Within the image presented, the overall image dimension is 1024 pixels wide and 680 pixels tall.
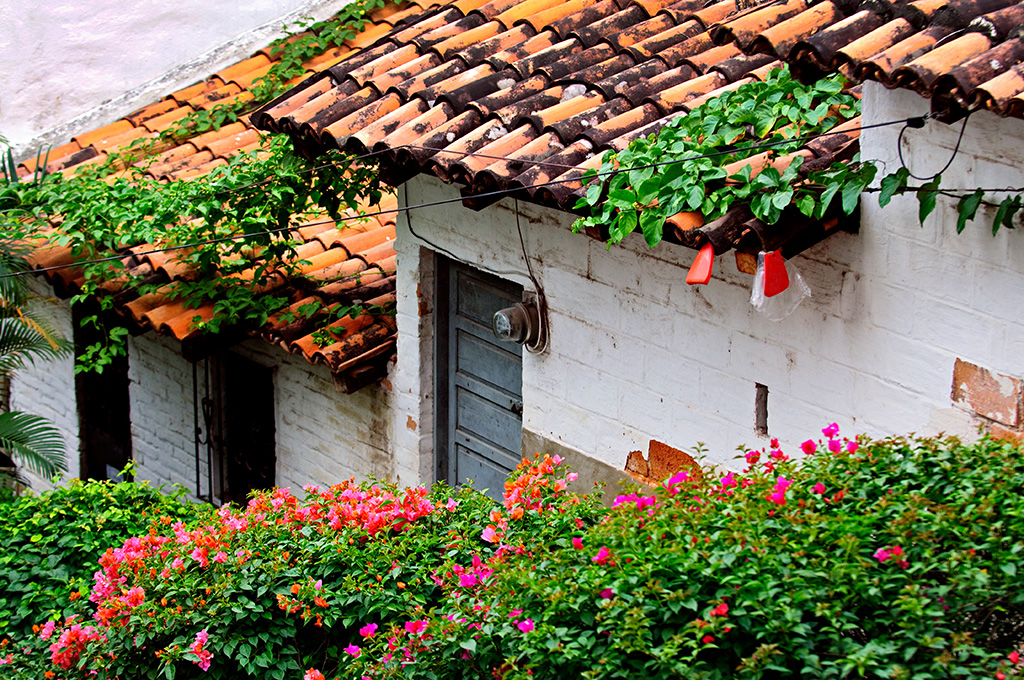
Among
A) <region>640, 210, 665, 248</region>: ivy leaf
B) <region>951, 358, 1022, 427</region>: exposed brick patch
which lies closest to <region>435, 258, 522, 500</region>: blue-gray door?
<region>640, 210, 665, 248</region>: ivy leaf

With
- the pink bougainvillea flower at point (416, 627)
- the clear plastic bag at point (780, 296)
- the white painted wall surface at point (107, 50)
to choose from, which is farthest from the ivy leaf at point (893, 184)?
the white painted wall surface at point (107, 50)

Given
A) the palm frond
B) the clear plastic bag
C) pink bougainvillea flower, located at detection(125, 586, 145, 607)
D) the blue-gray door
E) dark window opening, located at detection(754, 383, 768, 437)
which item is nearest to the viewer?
the clear plastic bag

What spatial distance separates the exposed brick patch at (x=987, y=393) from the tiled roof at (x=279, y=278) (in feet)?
11.4

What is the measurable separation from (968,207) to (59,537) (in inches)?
188

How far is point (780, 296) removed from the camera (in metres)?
4.45

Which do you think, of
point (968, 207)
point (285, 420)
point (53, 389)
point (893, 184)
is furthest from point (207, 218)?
point (968, 207)

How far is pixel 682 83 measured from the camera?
213 inches

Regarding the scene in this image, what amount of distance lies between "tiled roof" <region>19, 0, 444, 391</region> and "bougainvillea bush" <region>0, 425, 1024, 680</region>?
171cm

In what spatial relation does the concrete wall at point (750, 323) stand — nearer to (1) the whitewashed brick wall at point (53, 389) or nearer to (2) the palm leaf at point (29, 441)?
(2) the palm leaf at point (29, 441)

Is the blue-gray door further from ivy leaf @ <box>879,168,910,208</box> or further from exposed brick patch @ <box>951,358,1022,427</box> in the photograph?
exposed brick patch @ <box>951,358,1022,427</box>

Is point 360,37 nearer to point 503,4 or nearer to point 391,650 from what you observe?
point 503,4

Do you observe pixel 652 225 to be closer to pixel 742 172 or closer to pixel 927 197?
pixel 742 172

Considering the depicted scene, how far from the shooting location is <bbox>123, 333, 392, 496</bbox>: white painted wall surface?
23.0 feet

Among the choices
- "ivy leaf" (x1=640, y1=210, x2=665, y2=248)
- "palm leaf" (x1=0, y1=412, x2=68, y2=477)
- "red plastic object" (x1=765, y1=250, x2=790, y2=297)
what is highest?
"ivy leaf" (x1=640, y1=210, x2=665, y2=248)
